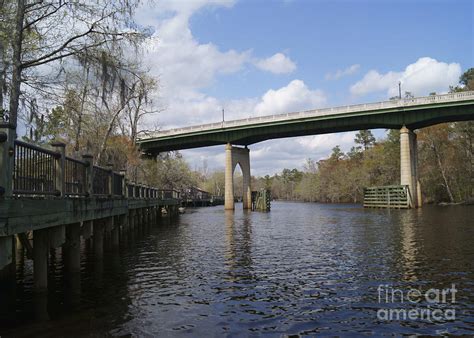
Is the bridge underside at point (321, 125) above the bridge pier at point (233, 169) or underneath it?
above

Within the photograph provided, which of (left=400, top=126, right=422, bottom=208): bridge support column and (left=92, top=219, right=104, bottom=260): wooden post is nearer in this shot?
(left=92, top=219, right=104, bottom=260): wooden post

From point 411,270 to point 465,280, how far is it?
1.70 metres

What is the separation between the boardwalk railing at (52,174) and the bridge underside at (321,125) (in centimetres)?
4314

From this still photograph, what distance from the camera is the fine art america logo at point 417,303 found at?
8.20 metres

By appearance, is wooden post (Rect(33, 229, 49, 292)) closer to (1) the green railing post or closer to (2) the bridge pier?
(1) the green railing post

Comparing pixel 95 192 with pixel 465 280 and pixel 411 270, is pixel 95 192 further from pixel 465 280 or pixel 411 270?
pixel 465 280

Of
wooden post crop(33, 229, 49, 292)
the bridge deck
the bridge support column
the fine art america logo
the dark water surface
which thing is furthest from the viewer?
the bridge support column

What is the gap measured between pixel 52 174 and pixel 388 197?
55.7 m

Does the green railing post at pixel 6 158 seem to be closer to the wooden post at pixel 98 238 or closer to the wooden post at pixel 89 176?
the wooden post at pixel 89 176

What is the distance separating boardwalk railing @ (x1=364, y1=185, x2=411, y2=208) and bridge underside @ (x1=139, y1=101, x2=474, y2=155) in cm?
894

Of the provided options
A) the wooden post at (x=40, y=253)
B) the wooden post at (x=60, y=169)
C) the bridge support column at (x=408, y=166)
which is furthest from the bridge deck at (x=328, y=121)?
the wooden post at (x=40, y=253)

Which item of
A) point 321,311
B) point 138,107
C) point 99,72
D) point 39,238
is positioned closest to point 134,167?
point 138,107

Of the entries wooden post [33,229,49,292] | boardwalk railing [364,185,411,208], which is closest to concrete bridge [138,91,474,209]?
boardwalk railing [364,185,411,208]

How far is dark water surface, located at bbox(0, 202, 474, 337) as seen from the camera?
777 centimetres
